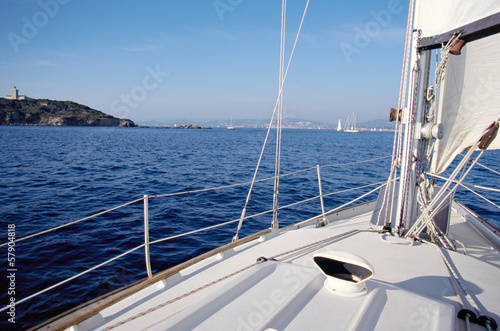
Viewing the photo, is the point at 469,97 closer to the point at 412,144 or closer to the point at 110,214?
the point at 412,144

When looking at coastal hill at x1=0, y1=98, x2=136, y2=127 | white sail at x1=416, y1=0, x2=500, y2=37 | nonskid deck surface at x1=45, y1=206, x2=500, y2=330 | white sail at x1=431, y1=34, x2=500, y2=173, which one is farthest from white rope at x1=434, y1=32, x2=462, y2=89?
coastal hill at x1=0, y1=98, x2=136, y2=127

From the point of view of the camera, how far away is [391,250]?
12.0ft

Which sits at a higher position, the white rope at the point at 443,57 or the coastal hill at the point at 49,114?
the coastal hill at the point at 49,114

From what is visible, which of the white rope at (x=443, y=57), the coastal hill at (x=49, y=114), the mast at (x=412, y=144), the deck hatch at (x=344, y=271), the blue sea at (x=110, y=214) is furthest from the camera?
the coastal hill at (x=49, y=114)

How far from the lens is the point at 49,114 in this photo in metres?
124

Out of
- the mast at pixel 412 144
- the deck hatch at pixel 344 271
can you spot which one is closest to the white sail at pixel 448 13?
the mast at pixel 412 144

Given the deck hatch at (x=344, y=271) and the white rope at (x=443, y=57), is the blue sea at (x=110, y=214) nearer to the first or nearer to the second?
the white rope at (x=443, y=57)

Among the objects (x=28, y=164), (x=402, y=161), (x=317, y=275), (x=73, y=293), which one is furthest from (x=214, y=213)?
(x=28, y=164)

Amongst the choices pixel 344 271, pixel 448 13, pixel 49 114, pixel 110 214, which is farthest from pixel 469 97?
pixel 49 114

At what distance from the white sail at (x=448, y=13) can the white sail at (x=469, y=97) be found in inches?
35.8

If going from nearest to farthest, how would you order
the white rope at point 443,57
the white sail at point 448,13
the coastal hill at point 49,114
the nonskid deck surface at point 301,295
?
the nonskid deck surface at point 301,295
the white sail at point 448,13
the white rope at point 443,57
the coastal hill at point 49,114

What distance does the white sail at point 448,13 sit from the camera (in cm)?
298

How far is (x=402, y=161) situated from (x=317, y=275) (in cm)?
240

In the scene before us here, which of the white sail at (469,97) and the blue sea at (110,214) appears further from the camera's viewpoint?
the blue sea at (110,214)
